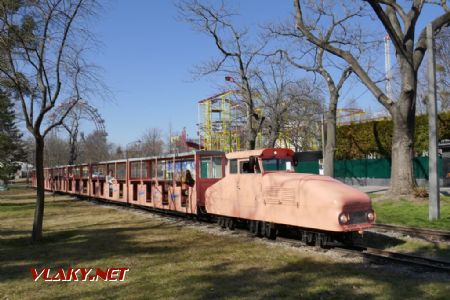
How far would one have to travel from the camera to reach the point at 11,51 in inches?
468

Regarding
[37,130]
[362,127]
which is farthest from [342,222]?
[362,127]

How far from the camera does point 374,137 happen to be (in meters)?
33.9

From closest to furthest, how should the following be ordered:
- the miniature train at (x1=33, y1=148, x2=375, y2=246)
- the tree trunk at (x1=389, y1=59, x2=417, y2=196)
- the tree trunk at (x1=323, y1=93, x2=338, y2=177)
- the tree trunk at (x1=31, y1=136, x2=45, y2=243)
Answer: the miniature train at (x1=33, y1=148, x2=375, y2=246) < the tree trunk at (x1=31, y1=136, x2=45, y2=243) < the tree trunk at (x1=389, y1=59, x2=417, y2=196) < the tree trunk at (x1=323, y1=93, x2=338, y2=177)

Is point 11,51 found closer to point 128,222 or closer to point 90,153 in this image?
point 128,222

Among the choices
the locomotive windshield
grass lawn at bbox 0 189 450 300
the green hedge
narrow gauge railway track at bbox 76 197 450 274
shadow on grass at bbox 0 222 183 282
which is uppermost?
the green hedge

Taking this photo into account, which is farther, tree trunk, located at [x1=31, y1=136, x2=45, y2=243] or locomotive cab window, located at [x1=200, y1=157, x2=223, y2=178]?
locomotive cab window, located at [x1=200, y1=157, x2=223, y2=178]

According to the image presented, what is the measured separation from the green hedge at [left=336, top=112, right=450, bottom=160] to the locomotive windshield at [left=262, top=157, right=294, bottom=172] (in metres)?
20.6

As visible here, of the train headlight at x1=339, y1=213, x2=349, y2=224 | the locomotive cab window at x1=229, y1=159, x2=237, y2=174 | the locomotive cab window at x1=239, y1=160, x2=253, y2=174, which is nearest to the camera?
the train headlight at x1=339, y1=213, x2=349, y2=224

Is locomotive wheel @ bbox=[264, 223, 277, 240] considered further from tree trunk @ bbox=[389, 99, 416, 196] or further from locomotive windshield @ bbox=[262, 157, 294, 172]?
tree trunk @ bbox=[389, 99, 416, 196]

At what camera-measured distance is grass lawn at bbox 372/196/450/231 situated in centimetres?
1402

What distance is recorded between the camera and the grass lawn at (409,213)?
14.0 metres

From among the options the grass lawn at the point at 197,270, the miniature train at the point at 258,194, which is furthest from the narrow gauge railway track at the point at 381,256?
the grass lawn at the point at 197,270

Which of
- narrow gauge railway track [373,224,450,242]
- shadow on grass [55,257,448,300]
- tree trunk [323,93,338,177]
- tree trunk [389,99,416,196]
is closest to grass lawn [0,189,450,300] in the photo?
shadow on grass [55,257,448,300]

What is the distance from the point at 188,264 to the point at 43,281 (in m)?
2.51
